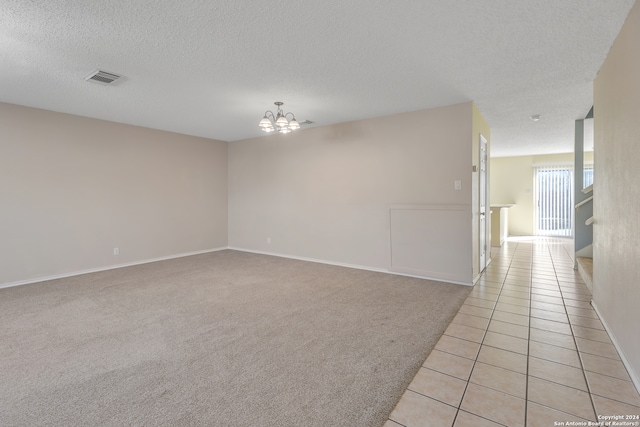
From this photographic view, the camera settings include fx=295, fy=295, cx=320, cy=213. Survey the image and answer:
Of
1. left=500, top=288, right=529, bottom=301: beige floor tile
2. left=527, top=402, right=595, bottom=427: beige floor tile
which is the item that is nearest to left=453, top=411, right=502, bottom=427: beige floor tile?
left=527, top=402, right=595, bottom=427: beige floor tile

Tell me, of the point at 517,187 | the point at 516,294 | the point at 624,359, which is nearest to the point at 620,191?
the point at 624,359

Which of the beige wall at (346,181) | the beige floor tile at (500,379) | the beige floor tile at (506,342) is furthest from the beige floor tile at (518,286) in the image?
the beige floor tile at (500,379)

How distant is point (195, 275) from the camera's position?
4.56 m

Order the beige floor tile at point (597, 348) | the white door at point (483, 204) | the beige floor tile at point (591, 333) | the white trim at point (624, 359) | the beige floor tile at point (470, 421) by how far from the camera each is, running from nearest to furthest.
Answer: the beige floor tile at point (470, 421) < the white trim at point (624, 359) < the beige floor tile at point (597, 348) < the beige floor tile at point (591, 333) < the white door at point (483, 204)

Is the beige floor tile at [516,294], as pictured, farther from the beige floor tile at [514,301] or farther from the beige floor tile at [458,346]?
the beige floor tile at [458,346]

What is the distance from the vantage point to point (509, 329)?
2625 mm

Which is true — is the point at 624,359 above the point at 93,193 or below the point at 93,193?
below

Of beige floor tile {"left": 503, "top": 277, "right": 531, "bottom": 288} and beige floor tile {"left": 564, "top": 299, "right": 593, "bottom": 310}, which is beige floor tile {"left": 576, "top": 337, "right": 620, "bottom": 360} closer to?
beige floor tile {"left": 564, "top": 299, "right": 593, "bottom": 310}

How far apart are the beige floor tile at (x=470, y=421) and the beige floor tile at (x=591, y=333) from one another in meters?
1.59

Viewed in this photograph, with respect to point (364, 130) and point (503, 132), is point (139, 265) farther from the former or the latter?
point (503, 132)

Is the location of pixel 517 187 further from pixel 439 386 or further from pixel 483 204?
pixel 439 386

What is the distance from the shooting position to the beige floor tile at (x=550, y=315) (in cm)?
281

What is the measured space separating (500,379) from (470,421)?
52 cm

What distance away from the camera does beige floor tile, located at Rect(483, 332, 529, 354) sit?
7.55ft
